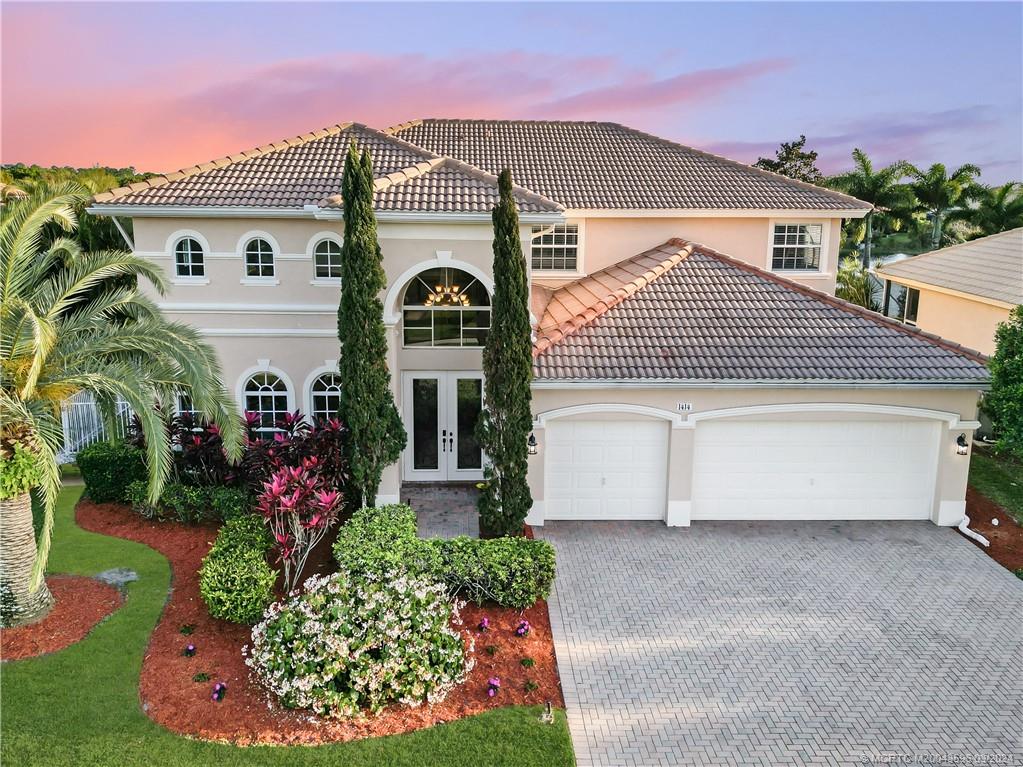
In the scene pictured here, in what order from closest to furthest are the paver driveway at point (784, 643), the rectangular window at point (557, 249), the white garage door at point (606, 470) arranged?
1. the paver driveway at point (784, 643)
2. the white garage door at point (606, 470)
3. the rectangular window at point (557, 249)

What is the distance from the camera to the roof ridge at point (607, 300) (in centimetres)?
1688

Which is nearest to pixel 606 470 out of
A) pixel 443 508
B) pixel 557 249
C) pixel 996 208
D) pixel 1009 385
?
pixel 443 508

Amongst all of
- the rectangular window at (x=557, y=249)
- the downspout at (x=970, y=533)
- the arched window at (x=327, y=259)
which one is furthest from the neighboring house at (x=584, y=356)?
the rectangular window at (x=557, y=249)

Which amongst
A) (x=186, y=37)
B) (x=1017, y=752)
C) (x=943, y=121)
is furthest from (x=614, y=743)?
(x=943, y=121)

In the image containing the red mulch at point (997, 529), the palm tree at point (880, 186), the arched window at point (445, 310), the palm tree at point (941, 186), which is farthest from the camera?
the palm tree at point (941, 186)

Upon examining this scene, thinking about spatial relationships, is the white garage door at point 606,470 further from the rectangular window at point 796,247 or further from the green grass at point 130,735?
the rectangular window at point 796,247

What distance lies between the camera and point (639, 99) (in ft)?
92.7

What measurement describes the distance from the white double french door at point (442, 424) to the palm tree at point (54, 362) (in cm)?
569

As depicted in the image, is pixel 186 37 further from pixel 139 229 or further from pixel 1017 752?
pixel 1017 752

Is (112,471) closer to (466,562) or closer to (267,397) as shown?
(267,397)

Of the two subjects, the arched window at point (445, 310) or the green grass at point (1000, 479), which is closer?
the arched window at point (445, 310)

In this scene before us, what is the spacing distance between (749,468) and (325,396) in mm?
9770

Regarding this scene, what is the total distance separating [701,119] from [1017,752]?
23.2m

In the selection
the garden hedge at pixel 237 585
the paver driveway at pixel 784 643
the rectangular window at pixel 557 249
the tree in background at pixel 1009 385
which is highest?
the rectangular window at pixel 557 249
